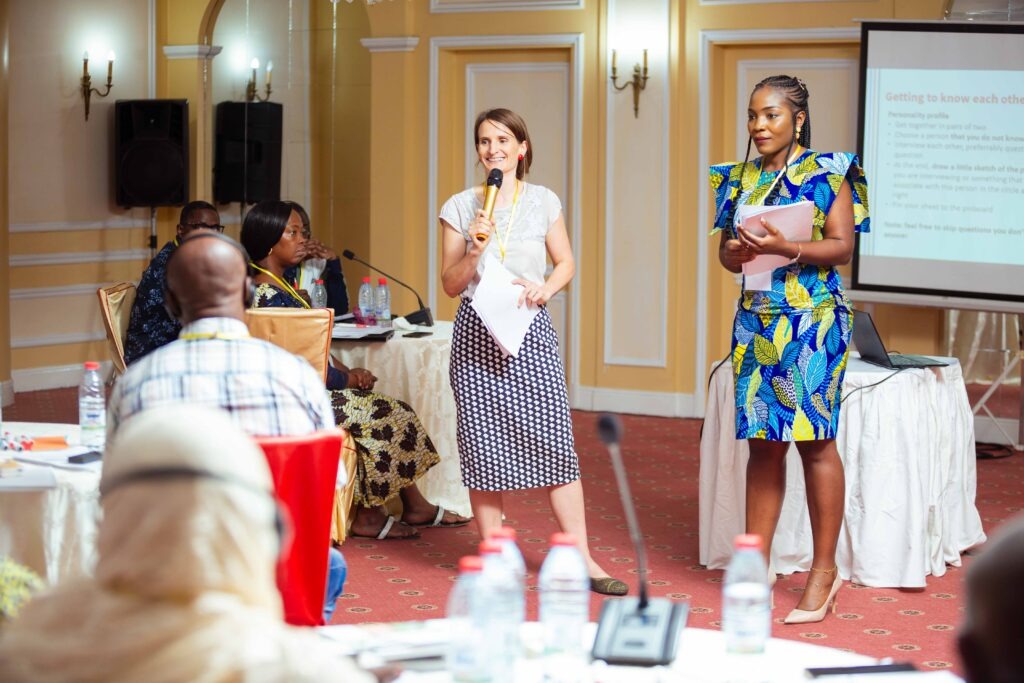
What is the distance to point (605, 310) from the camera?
8711 millimetres

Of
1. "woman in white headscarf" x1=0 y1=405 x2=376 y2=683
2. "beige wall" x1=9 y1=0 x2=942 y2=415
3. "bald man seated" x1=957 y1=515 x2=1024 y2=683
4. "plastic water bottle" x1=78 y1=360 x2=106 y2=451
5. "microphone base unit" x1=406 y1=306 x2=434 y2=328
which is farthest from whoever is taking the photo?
"beige wall" x1=9 y1=0 x2=942 y2=415

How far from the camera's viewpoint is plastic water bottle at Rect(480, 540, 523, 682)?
6.57 feet

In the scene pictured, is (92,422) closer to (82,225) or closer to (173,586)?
(173,586)

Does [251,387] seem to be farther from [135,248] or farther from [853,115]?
[135,248]

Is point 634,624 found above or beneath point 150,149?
beneath

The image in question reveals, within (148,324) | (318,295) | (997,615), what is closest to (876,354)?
(318,295)

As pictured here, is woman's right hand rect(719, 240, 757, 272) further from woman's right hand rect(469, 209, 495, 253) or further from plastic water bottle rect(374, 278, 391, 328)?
plastic water bottle rect(374, 278, 391, 328)

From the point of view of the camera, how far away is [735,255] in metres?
4.18

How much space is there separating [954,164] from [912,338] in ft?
3.72

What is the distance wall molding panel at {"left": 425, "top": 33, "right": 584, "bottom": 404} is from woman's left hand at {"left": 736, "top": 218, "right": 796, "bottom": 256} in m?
4.60

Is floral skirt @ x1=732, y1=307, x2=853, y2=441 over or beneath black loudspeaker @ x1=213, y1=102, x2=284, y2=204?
beneath

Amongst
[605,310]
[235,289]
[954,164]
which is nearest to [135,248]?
[605,310]

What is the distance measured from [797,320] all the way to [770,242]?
275 millimetres

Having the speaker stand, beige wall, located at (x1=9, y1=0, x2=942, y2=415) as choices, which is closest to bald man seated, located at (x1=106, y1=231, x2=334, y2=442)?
A: beige wall, located at (x1=9, y1=0, x2=942, y2=415)
